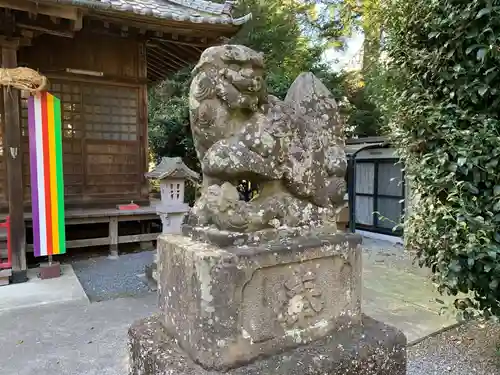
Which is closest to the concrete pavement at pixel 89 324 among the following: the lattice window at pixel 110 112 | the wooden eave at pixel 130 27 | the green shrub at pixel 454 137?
the green shrub at pixel 454 137

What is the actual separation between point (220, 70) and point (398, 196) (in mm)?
7158

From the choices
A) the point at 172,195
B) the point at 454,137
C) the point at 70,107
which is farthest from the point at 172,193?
the point at 454,137

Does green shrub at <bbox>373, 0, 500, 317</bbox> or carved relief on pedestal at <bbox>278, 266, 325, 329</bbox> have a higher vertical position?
green shrub at <bbox>373, 0, 500, 317</bbox>

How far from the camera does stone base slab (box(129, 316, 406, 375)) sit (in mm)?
1470

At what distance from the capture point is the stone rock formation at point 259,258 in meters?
1.45

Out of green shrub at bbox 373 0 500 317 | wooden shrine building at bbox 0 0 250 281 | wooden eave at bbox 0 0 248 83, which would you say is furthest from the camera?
wooden shrine building at bbox 0 0 250 281

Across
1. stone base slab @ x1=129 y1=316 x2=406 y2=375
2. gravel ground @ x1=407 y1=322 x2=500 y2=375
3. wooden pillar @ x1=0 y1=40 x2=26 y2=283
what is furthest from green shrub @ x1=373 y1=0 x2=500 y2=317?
wooden pillar @ x1=0 y1=40 x2=26 y2=283

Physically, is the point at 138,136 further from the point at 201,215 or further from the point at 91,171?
the point at 201,215

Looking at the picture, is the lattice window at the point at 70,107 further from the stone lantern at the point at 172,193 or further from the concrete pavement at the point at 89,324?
the concrete pavement at the point at 89,324

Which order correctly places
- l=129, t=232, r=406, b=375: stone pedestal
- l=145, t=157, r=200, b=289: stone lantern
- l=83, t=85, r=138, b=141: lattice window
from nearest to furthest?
1. l=129, t=232, r=406, b=375: stone pedestal
2. l=145, t=157, r=200, b=289: stone lantern
3. l=83, t=85, r=138, b=141: lattice window

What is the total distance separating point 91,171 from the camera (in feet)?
19.8

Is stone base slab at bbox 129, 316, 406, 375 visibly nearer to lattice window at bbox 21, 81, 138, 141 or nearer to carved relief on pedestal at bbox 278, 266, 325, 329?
carved relief on pedestal at bbox 278, 266, 325, 329

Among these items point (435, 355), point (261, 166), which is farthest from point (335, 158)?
point (435, 355)

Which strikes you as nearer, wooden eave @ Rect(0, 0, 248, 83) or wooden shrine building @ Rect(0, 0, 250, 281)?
wooden eave @ Rect(0, 0, 248, 83)
